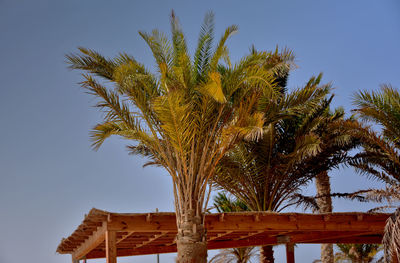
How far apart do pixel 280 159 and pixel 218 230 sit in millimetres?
4442

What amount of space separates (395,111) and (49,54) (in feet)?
136

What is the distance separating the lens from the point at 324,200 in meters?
18.3

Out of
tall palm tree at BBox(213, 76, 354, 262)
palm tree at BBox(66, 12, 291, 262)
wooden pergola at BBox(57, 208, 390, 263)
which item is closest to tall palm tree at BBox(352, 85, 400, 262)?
wooden pergola at BBox(57, 208, 390, 263)

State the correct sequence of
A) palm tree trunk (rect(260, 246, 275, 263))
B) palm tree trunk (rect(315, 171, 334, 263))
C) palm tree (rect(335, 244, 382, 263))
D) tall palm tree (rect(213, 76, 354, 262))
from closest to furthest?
tall palm tree (rect(213, 76, 354, 262)) < palm tree trunk (rect(260, 246, 275, 263)) < palm tree trunk (rect(315, 171, 334, 263)) < palm tree (rect(335, 244, 382, 263))

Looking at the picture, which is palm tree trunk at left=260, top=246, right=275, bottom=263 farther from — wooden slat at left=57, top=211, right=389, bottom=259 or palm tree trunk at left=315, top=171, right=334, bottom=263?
palm tree trunk at left=315, top=171, right=334, bottom=263

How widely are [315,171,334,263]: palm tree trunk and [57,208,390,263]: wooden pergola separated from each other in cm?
190

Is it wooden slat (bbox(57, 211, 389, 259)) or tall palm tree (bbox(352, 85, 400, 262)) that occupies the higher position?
tall palm tree (bbox(352, 85, 400, 262))

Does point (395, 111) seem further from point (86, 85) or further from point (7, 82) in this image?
point (7, 82)

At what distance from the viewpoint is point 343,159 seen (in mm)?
16234

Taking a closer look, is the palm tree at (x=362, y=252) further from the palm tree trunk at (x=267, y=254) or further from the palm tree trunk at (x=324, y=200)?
the palm tree trunk at (x=267, y=254)

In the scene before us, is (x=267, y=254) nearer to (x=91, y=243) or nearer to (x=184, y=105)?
(x=91, y=243)

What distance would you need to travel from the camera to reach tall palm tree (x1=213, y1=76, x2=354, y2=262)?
14.9m

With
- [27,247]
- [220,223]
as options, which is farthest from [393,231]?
[27,247]

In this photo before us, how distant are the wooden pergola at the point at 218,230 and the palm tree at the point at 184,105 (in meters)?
0.76
